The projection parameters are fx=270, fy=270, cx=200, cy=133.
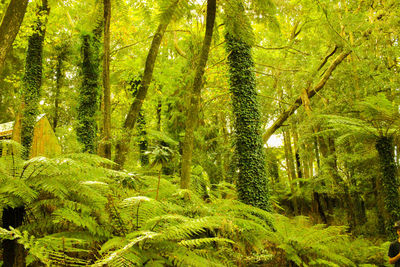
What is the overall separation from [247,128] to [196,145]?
323 centimetres

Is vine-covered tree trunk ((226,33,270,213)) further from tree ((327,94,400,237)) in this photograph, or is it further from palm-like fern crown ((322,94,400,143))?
tree ((327,94,400,237))

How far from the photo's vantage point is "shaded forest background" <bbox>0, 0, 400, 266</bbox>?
245 centimetres

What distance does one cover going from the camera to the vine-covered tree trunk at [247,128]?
6156 millimetres

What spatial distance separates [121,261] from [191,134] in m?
2.76

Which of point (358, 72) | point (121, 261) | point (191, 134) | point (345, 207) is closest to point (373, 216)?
point (345, 207)

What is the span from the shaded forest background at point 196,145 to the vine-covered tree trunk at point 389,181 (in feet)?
0.10

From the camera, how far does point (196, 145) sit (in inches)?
370

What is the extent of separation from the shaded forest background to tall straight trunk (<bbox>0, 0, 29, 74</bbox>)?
0.11ft

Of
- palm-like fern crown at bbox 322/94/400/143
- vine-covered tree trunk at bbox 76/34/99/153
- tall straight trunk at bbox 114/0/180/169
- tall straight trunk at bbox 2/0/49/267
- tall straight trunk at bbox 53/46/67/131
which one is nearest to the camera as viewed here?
tall straight trunk at bbox 114/0/180/169

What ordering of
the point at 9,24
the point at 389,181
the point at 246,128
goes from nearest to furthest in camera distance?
the point at 9,24
the point at 246,128
the point at 389,181

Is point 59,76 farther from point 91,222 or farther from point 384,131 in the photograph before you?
point 384,131

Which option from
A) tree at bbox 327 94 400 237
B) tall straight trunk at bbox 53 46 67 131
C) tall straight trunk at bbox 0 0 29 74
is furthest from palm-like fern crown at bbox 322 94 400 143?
tall straight trunk at bbox 53 46 67 131

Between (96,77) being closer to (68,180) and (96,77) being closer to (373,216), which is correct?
(68,180)

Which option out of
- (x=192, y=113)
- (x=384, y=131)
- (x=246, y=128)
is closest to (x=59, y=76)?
(x=246, y=128)
